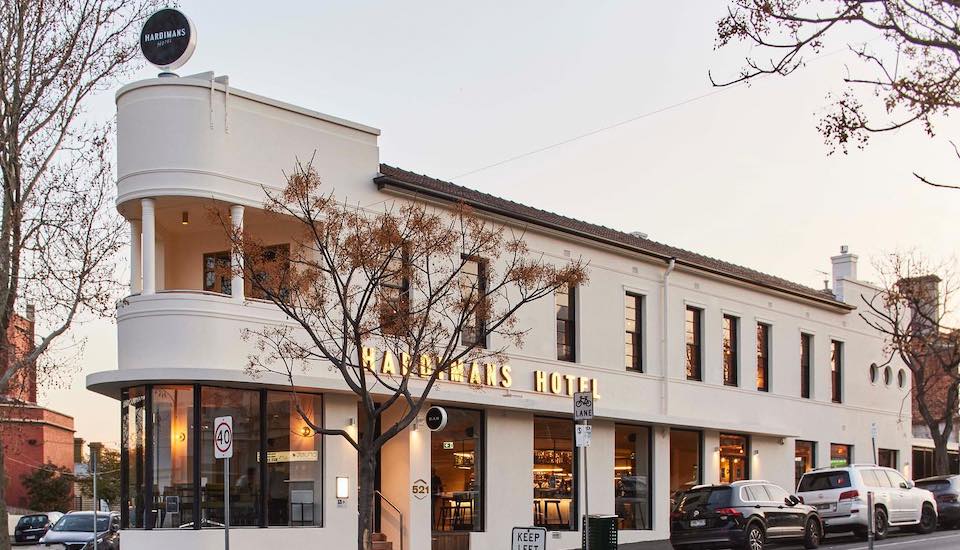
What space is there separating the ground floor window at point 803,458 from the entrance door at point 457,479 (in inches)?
588

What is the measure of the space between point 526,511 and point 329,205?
32.1ft

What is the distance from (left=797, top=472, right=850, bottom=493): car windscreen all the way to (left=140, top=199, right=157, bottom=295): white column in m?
16.4

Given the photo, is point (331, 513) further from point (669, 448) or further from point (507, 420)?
point (669, 448)

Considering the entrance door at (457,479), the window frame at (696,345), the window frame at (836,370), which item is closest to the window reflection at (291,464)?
the entrance door at (457,479)

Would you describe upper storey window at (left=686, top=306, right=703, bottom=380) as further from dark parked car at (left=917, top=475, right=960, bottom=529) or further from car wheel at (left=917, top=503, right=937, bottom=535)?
dark parked car at (left=917, top=475, right=960, bottom=529)

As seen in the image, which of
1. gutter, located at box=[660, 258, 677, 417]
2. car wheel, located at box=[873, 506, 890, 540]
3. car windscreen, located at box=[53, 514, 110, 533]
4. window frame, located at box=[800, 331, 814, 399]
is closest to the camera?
car wheel, located at box=[873, 506, 890, 540]

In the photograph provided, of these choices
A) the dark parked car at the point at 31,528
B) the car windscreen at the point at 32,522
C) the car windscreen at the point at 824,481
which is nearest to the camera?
the car windscreen at the point at 824,481

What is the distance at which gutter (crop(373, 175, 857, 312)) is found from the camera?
24.1 metres

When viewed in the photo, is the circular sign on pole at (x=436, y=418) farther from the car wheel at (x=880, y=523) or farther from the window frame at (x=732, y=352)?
the window frame at (x=732, y=352)

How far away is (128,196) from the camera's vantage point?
2180 cm

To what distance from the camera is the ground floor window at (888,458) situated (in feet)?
138

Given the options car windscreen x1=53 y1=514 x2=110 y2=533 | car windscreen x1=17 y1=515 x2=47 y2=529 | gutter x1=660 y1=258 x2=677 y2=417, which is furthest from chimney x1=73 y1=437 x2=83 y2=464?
gutter x1=660 y1=258 x2=677 y2=417

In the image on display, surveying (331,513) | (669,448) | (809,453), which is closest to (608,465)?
(669,448)

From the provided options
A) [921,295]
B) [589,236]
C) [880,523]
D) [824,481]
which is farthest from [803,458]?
[589,236]
